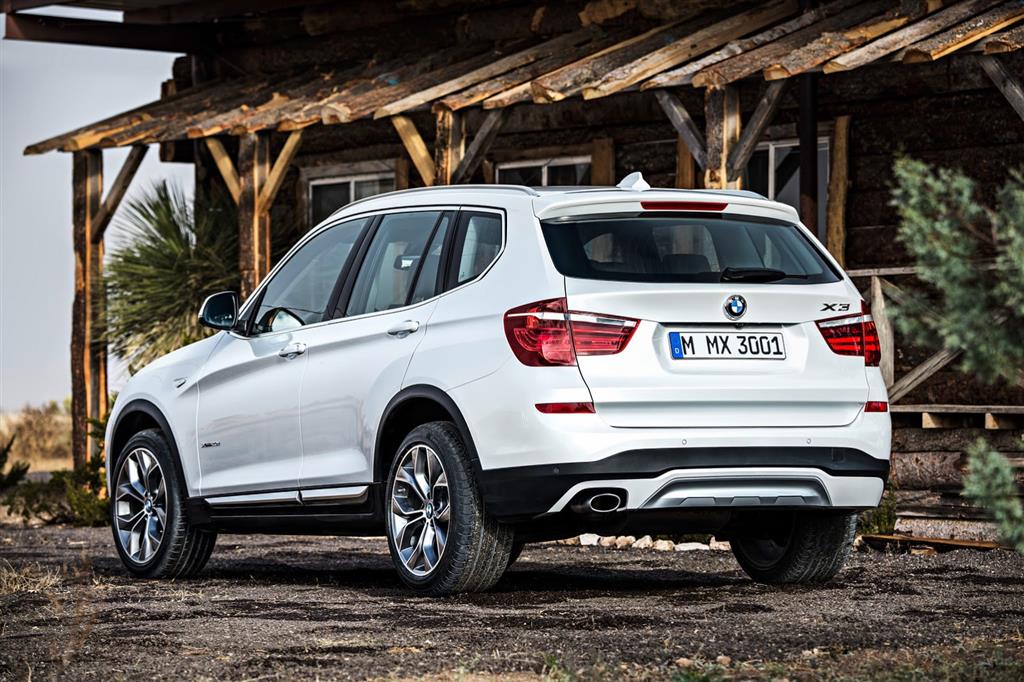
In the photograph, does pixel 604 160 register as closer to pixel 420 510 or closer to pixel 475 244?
pixel 475 244

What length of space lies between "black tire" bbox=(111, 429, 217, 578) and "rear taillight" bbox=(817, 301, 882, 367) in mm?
3639

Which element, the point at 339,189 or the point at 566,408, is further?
the point at 339,189

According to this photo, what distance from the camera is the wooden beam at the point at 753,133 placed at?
12.1 metres

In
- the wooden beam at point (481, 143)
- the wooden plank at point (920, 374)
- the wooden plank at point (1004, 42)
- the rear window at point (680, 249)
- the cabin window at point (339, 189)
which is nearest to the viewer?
the rear window at point (680, 249)

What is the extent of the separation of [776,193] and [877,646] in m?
10.1

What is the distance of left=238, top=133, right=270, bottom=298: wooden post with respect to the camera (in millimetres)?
15719

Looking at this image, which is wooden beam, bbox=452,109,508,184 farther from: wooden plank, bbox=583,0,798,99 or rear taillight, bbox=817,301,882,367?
rear taillight, bbox=817,301,882,367

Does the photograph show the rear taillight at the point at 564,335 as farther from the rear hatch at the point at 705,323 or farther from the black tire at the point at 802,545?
the black tire at the point at 802,545

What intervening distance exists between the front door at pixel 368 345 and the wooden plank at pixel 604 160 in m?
8.38

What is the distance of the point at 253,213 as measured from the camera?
622 inches

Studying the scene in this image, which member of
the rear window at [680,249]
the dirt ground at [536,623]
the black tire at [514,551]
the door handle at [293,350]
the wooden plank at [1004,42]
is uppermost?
the wooden plank at [1004,42]

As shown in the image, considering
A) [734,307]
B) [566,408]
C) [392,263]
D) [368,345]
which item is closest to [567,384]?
[566,408]

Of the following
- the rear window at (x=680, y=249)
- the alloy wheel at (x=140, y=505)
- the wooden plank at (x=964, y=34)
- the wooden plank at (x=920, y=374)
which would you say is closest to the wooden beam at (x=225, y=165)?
→ the wooden plank at (x=920, y=374)

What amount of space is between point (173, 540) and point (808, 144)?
7.42 meters
